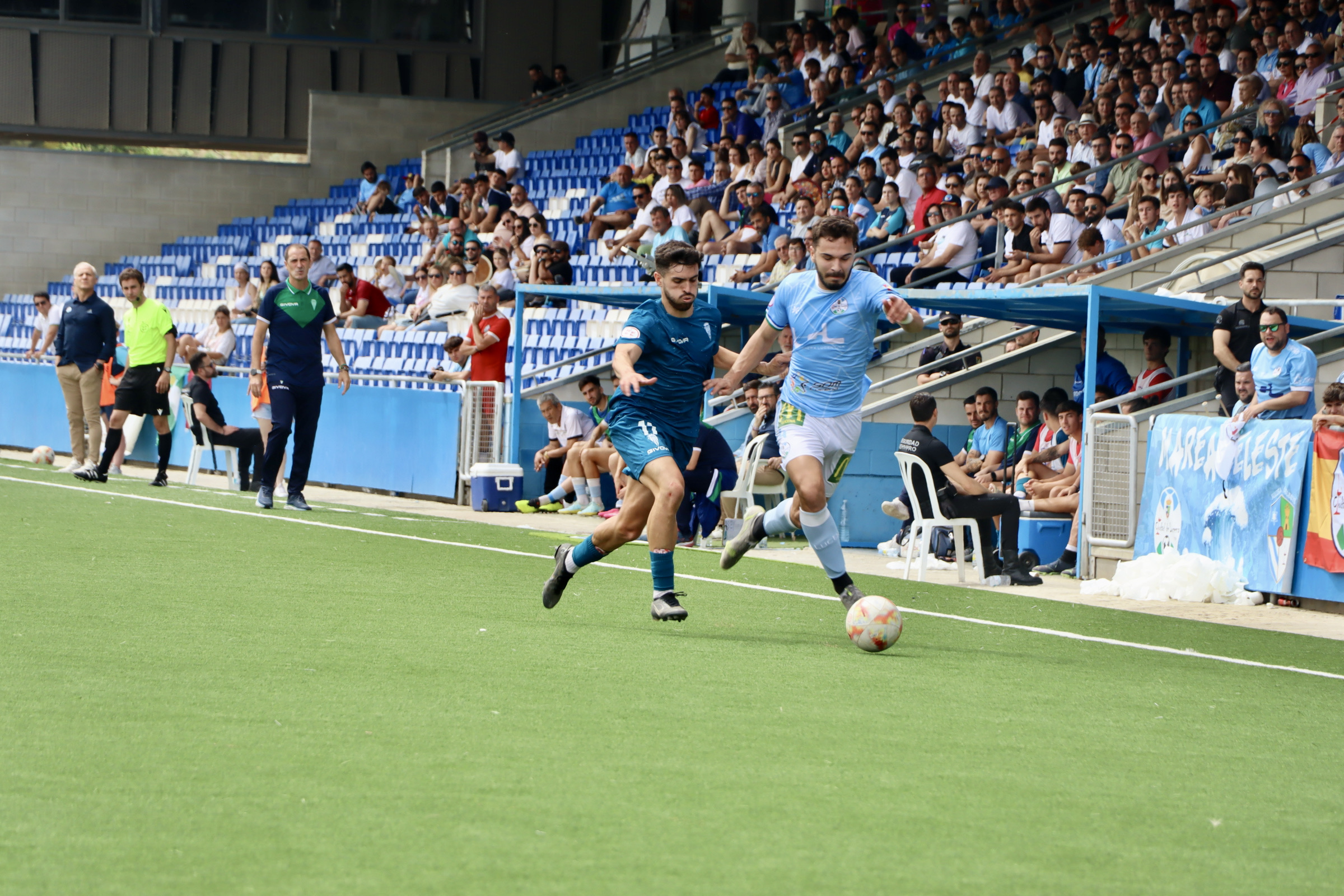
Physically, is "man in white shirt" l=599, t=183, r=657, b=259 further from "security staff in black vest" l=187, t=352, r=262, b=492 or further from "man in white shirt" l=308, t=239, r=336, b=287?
"security staff in black vest" l=187, t=352, r=262, b=492

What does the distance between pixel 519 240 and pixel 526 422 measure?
686 cm

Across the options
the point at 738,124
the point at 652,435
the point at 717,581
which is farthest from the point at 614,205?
the point at 652,435

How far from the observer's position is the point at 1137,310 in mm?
13211

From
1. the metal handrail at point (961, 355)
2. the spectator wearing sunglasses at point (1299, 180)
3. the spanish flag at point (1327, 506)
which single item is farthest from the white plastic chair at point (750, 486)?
the spectator wearing sunglasses at point (1299, 180)

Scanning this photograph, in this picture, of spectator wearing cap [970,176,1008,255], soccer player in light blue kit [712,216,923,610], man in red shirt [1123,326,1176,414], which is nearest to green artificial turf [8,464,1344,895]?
soccer player in light blue kit [712,216,923,610]

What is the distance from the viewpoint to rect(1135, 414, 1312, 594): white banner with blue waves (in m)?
10.9

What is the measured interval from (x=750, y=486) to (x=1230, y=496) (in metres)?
4.81

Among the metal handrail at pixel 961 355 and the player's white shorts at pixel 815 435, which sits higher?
the metal handrail at pixel 961 355

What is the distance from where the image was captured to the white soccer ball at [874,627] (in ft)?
24.4

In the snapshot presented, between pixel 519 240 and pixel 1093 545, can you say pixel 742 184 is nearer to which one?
pixel 519 240

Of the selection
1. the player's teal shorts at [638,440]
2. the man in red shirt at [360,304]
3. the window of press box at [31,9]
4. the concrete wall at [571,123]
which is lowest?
the player's teal shorts at [638,440]

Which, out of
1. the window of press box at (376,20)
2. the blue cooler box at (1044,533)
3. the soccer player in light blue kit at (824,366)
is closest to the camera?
the soccer player in light blue kit at (824,366)

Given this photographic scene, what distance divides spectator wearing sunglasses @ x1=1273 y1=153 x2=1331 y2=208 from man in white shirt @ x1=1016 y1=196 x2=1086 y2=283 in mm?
1872

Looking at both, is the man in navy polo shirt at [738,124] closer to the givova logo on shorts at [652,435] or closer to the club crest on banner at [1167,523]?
the club crest on banner at [1167,523]
